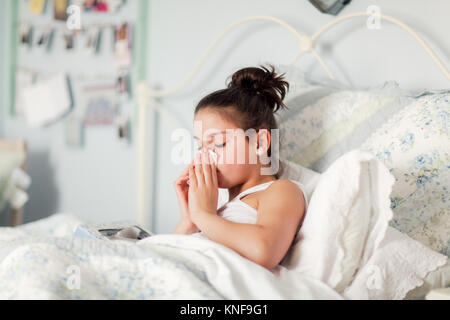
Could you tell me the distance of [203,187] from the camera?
48.0 inches

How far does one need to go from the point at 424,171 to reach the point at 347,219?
1.10ft

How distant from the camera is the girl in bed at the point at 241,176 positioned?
1081mm

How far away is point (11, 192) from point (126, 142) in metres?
→ 0.63

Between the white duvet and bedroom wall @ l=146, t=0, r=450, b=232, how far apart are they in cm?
63

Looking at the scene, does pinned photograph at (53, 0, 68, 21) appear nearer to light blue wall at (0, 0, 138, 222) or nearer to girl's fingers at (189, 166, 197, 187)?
light blue wall at (0, 0, 138, 222)

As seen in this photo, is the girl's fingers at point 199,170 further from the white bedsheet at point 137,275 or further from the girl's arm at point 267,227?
the white bedsheet at point 137,275

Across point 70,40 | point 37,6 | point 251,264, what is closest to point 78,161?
point 70,40

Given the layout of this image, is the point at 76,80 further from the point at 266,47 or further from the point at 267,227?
the point at 267,227

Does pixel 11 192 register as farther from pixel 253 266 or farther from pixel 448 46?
pixel 448 46

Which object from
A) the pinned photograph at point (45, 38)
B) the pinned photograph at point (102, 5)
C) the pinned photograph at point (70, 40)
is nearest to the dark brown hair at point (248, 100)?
the pinned photograph at point (102, 5)

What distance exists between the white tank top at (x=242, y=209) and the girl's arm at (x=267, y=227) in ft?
0.17

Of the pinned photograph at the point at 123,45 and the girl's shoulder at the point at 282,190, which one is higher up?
the pinned photograph at the point at 123,45

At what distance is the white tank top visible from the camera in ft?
3.94

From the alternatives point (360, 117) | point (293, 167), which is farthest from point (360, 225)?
point (360, 117)
